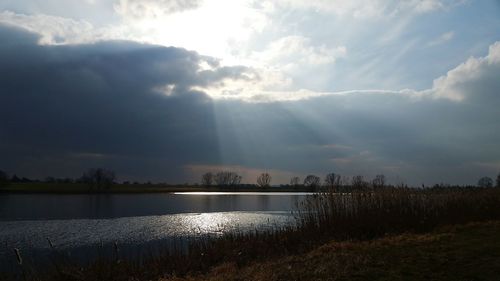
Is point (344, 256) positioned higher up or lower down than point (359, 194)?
lower down

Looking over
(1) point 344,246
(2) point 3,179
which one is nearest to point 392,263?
(1) point 344,246

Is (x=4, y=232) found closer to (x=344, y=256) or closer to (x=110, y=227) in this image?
(x=110, y=227)

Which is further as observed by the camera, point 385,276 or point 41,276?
point 41,276

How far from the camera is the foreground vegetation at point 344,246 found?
897cm

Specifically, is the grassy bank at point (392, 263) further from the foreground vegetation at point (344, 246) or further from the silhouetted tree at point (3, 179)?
the silhouetted tree at point (3, 179)

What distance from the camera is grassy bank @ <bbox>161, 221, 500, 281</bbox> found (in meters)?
7.85

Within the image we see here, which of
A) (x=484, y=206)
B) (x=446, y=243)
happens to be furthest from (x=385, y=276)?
(x=484, y=206)

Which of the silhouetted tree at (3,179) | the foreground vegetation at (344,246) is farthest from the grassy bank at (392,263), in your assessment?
the silhouetted tree at (3,179)

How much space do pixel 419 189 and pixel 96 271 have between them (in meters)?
13.8

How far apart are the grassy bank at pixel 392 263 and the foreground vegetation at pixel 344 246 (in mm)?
19

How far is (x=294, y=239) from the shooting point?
14656mm

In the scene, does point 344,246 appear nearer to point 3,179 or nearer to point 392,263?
point 392,263

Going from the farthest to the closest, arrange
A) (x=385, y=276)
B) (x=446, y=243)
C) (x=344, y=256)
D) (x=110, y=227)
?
(x=110, y=227), (x=446, y=243), (x=344, y=256), (x=385, y=276)

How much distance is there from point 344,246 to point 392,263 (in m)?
2.58
